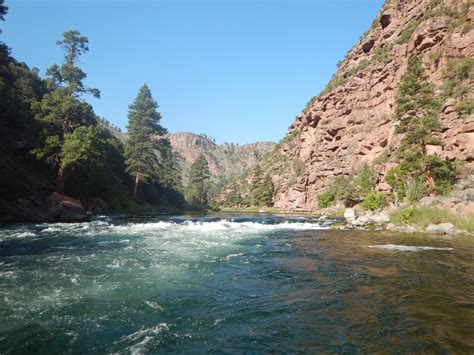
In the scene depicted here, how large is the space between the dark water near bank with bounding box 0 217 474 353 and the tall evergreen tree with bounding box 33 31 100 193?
1968 centimetres

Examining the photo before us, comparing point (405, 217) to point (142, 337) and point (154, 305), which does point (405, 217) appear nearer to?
point (154, 305)

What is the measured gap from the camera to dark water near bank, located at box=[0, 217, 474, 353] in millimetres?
5438

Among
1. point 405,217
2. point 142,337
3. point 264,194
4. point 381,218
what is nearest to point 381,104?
point 381,218

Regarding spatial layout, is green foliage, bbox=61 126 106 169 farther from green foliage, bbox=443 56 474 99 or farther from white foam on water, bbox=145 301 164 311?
green foliage, bbox=443 56 474 99

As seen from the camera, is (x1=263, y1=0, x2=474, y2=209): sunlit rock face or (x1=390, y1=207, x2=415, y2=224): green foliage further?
(x1=263, y1=0, x2=474, y2=209): sunlit rock face

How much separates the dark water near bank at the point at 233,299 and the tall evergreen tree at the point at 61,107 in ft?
64.6

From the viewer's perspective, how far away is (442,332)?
5.70 meters

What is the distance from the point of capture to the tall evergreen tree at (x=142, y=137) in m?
53.9

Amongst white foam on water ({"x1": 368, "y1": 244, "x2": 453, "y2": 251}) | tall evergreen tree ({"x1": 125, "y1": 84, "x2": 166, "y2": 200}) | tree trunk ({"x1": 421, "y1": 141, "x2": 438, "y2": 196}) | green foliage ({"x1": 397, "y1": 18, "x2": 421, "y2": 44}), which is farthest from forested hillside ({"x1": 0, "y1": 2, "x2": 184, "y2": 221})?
green foliage ({"x1": 397, "y1": 18, "x2": 421, "y2": 44})

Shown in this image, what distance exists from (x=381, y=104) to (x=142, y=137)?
4489 cm

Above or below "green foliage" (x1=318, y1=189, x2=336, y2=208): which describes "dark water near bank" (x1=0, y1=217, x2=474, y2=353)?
below

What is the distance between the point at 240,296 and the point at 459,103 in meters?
32.9

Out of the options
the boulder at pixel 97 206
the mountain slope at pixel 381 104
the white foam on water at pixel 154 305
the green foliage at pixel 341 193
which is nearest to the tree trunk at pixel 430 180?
the mountain slope at pixel 381 104

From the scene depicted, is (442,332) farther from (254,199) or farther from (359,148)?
(254,199)
